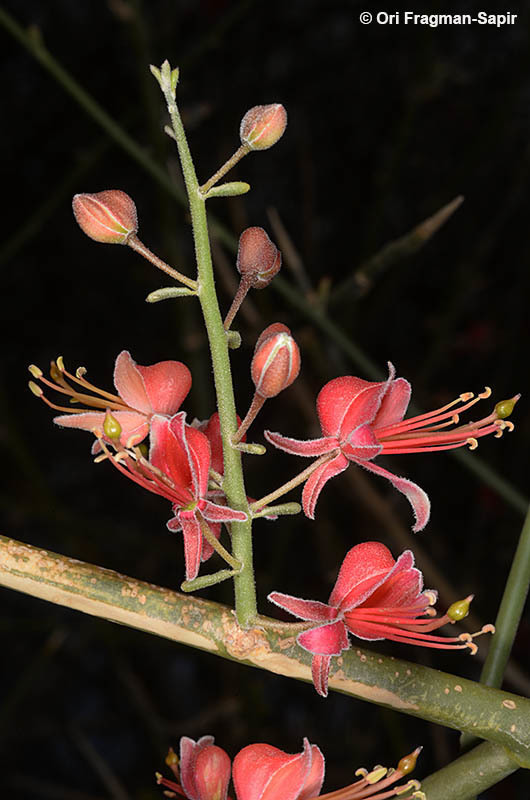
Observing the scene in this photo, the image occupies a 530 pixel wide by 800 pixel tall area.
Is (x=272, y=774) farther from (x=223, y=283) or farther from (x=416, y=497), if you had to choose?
(x=223, y=283)

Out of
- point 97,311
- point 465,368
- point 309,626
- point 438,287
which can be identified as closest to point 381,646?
point 465,368

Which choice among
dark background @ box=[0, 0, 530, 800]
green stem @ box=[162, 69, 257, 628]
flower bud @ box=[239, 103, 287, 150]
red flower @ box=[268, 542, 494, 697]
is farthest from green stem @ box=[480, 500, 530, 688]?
dark background @ box=[0, 0, 530, 800]

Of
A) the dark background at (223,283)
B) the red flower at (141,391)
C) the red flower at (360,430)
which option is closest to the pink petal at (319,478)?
the red flower at (360,430)

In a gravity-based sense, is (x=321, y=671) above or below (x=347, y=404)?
below

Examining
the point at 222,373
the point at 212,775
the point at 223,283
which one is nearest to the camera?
the point at 222,373

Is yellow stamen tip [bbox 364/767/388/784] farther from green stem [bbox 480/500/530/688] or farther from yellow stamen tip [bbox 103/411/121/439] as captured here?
yellow stamen tip [bbox 103/411/121/439]

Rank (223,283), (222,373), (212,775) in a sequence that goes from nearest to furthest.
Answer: (222,373)
(212,775)
(223,283)

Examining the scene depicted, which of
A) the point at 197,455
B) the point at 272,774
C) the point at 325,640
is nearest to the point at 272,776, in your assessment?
the point at 272,774
